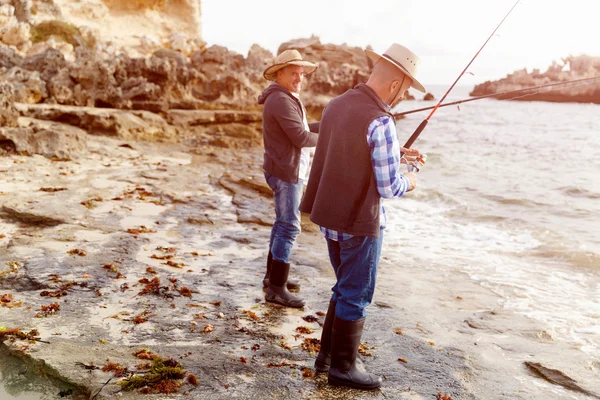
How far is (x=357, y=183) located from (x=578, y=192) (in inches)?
486

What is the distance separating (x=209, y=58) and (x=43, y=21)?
1407cm

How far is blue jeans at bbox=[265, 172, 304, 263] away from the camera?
450cm

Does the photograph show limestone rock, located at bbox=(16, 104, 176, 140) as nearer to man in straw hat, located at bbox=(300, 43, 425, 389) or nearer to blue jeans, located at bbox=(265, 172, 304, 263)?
blue jeans, located at bbox=(265, 172, 304, 263)

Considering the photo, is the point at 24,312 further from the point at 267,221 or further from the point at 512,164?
the point at 512,164

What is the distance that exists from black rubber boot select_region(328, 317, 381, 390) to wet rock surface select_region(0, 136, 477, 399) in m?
0.09

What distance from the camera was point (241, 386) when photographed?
313 centimetres

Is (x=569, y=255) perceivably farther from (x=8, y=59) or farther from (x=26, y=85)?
(x=8, y=59)

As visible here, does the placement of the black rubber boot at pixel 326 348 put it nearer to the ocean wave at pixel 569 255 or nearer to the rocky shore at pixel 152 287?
the rocky shore at pixel 152 287

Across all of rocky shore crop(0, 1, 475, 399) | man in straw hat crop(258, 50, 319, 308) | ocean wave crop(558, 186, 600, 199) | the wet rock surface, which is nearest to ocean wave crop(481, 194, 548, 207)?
ocean wave crop(558, 186, 600, 199)

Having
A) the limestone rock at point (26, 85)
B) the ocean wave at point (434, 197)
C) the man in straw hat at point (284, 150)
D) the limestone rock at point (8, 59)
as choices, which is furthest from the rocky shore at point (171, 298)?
the limestone rock at point (8, 59)

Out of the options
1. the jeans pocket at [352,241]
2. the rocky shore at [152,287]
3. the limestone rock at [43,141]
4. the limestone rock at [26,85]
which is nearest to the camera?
the jeans pocket at [352,241]

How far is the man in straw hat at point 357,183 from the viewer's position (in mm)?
2908

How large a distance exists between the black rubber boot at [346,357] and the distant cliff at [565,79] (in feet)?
244

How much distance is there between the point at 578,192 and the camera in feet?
43.1
